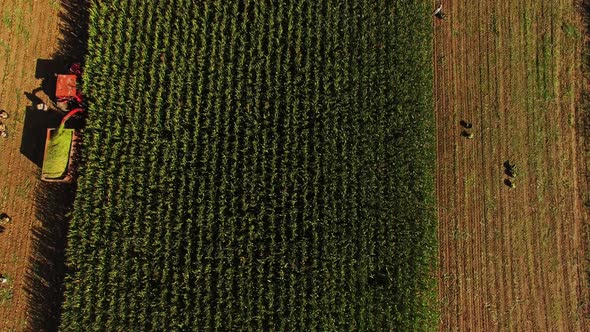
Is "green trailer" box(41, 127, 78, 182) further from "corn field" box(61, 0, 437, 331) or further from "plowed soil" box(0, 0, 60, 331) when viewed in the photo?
"plowed soil" box(0, 0, 60, 331)

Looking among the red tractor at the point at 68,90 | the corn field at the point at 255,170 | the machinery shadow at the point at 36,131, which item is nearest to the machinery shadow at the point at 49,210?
the machinery shadow at the point at 36,131

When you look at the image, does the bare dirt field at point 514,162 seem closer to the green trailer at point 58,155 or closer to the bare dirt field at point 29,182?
the green trailer at point 58,155

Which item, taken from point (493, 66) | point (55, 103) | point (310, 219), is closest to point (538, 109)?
point (493, 66)

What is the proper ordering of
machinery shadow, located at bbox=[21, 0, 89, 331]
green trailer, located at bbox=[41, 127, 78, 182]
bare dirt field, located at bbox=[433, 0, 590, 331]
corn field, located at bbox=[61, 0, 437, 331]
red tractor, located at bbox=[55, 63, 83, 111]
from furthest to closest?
bare dirt field, located at bbox=[433, 0, 590, 331] → red tractor, located at bbox=[55, 63, 83, 111] → machinery shadow, located at bbox=[21, 0, 89, 331] → green trailer, located at bbox=[41, 127, 78, 182] → corn field, located at bbox=[61, 0, 437, 331]

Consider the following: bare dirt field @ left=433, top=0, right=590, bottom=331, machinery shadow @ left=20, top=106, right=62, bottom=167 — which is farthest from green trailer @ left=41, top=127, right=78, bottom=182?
bare dirt field @ left=433, top=0, right=590, bottom=331

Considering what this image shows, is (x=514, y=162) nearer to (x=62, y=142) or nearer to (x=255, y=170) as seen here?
(x=255, y=170)

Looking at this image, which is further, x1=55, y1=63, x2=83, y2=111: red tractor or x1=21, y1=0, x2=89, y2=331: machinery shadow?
x1=55, y1=63, x2=83, y2=111: red tractor
